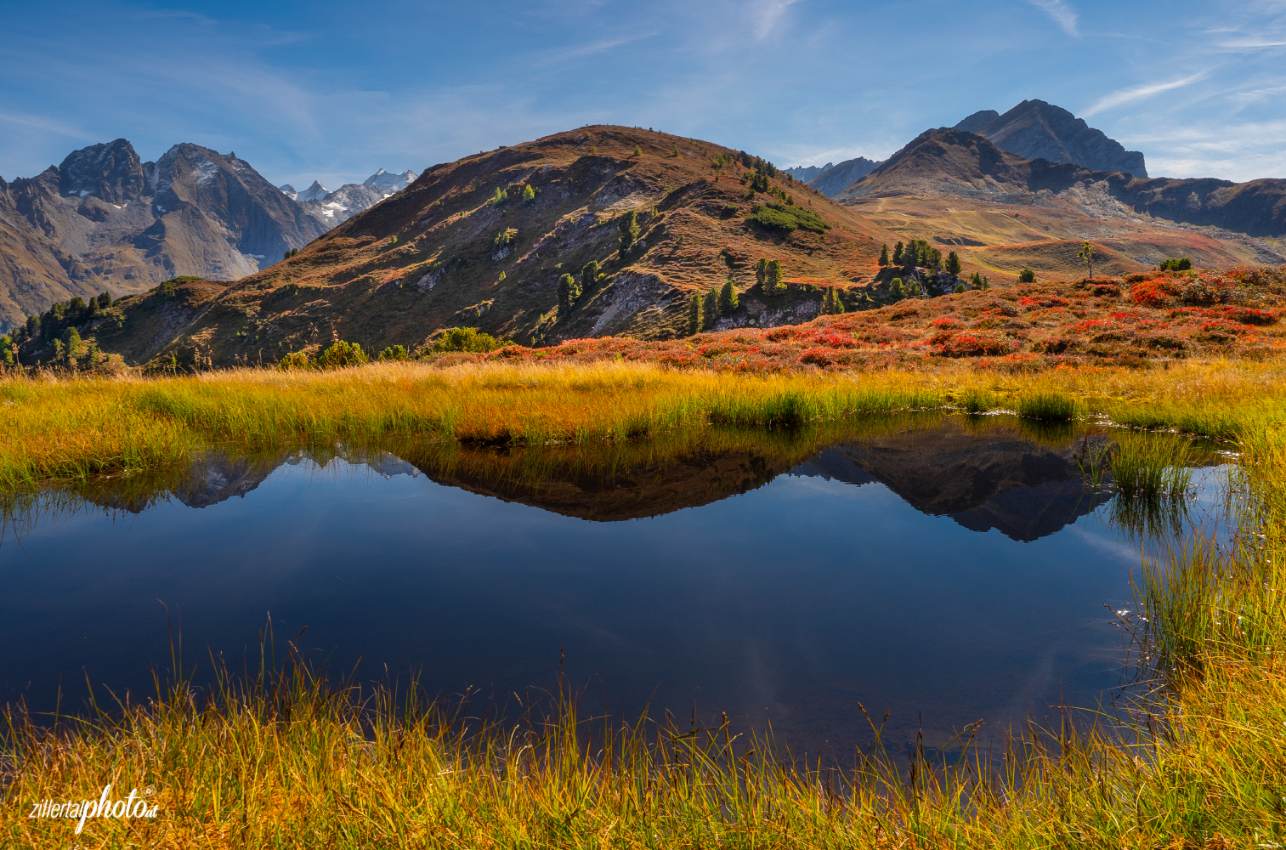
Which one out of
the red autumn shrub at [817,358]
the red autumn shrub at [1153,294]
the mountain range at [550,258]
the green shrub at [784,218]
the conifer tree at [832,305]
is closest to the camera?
the red autumn shrub at [817,358]

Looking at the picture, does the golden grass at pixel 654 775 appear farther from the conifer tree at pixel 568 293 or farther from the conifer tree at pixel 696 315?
the conifer tree at pixel 568 293

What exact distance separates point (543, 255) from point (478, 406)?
84.2m

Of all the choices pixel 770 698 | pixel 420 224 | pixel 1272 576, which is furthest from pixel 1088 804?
pixel 420 224

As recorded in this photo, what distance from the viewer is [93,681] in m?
3.69

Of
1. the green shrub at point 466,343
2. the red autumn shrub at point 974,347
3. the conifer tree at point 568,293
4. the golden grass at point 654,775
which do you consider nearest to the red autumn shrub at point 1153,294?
the red autumn shrub at point 974,347

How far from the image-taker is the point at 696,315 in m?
55.0

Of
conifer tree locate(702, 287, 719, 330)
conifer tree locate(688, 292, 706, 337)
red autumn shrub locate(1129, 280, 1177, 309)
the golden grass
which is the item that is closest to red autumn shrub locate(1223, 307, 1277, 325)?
red autumn shrub locate(1129, 280, 1177, 309)

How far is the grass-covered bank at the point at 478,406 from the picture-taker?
966 centimetres

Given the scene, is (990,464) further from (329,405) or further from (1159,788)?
(329,405)

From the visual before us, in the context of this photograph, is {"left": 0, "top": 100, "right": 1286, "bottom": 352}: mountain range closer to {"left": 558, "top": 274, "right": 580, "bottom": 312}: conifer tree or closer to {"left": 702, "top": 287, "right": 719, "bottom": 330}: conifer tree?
{"left": 558, "top": 274, "right": 580, "bottom": 312}: conifer tree

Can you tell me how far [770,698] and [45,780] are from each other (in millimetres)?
3626

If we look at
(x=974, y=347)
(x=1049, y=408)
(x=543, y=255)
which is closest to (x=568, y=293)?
(x=543, y=255)

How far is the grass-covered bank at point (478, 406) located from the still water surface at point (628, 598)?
2.49 metres

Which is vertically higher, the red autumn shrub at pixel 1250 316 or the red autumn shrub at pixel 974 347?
the red autumn shrub at pixel 1250 316
